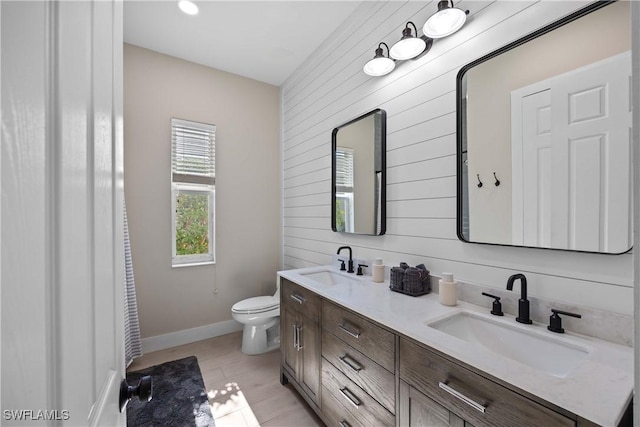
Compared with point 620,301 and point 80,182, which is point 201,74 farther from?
point 620,301

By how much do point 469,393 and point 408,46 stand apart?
1756mm

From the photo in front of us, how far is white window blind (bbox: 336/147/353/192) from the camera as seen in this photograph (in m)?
2.27

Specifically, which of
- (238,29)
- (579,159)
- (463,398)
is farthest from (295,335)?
(238,29)

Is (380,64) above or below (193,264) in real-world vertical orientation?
above

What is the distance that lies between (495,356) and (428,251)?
2.62ft

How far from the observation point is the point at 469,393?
2.88ft

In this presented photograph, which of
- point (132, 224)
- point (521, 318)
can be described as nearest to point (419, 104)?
point (521, 318)

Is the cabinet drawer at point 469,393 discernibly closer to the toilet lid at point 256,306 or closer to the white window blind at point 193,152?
the toilet lid at point 256,306

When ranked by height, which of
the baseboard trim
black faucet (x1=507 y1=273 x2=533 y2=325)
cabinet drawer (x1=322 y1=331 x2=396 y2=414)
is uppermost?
A: black faucet (x1=507 y1=273 x2=533 y2=325)

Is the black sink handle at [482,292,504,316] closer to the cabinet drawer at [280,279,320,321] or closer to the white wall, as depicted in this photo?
the cabinet drawer at [280,279,320,321]

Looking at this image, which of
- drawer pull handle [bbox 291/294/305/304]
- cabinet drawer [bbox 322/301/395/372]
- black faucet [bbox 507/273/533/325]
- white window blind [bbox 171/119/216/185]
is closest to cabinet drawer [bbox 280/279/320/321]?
drawer pull handle [bbox 291/294/305/304]

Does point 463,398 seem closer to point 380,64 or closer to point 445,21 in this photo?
point 445,21

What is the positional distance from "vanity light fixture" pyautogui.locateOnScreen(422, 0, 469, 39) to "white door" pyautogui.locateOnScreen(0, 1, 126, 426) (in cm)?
152

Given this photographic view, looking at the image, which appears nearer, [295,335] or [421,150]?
[421,150]
